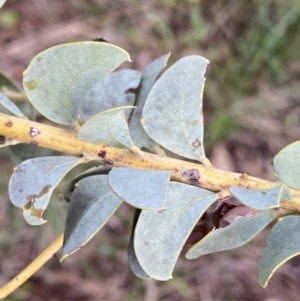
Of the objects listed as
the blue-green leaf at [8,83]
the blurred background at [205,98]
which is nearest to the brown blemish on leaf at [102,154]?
the blue-green leaf at [8,83]

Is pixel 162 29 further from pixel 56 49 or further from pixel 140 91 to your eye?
pixel 56 49

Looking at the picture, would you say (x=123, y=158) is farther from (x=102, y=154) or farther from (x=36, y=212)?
(x=36, y=212)

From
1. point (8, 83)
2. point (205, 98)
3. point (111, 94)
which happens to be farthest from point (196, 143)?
point (205, 98)

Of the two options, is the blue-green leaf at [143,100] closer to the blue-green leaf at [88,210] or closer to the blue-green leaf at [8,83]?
the blue-green leaf at [88,210]

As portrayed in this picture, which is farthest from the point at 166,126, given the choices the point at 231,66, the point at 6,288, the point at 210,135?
the point at 231,66

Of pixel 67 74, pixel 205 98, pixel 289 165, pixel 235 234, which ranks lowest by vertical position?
pixel 205 98

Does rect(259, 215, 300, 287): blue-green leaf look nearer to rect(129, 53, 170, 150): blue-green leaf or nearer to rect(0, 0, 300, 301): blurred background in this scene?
rect(129, 53, 170, 150): blue-green leaf

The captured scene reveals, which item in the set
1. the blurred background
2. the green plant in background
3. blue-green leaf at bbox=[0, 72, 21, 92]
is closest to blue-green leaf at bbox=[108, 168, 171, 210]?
the green plant in background
